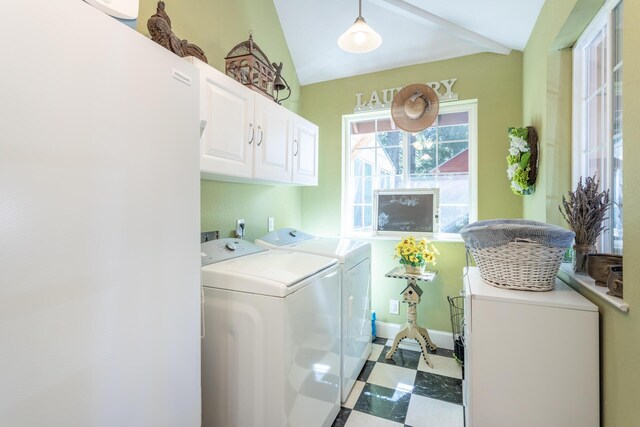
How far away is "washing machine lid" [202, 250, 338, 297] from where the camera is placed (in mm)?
1262

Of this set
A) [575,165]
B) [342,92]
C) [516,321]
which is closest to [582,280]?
[516,321]

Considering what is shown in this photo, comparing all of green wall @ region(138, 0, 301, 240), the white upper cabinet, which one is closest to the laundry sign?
green wall @ region(138, 0, 301, 240)

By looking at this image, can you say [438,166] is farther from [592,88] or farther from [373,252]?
[592,88]

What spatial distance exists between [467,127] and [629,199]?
1859 mm

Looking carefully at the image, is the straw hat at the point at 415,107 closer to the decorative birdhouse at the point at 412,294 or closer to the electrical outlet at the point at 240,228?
the decorative birdhouse at the point at 412,294

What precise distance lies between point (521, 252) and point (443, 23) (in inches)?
73.2

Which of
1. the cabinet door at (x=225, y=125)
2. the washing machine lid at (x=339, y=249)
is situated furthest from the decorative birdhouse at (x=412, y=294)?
the cabinet door at (x=225, y=125)

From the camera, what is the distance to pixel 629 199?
96 centimetres

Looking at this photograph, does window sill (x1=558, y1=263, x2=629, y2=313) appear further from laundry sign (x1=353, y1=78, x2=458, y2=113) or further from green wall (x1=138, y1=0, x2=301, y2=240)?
green wall (x1=138, y1=0, x2=301, y2=240)

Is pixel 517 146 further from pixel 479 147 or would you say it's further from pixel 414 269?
pixel 414 269

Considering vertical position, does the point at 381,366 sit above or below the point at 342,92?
below

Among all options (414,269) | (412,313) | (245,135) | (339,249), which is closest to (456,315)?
(412,313)

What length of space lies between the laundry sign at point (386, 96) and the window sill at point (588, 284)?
5.46ft

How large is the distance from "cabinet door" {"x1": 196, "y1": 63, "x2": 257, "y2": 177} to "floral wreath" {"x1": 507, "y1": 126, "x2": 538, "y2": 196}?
1.70 meters
